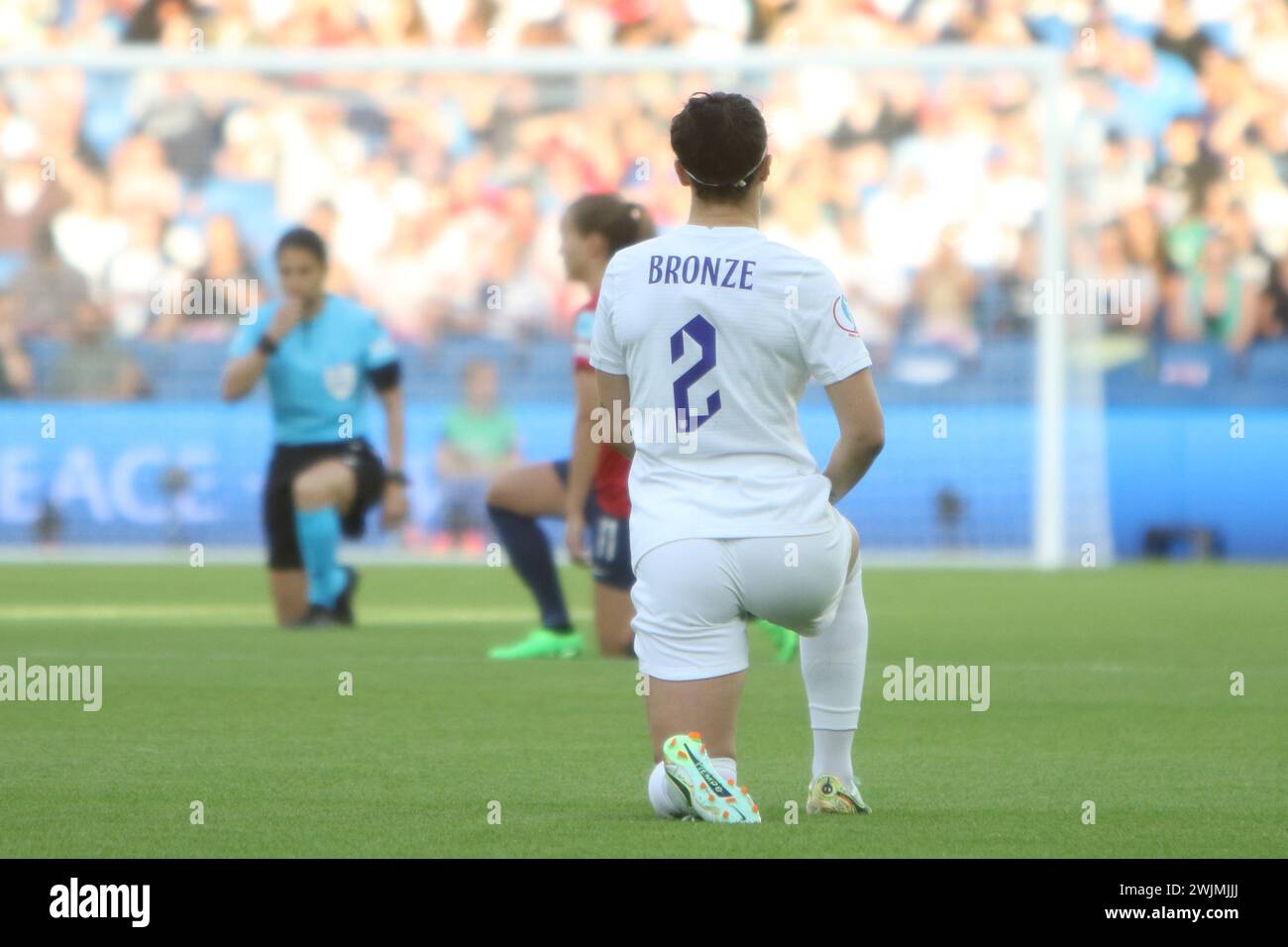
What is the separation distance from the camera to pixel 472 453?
17359 mm

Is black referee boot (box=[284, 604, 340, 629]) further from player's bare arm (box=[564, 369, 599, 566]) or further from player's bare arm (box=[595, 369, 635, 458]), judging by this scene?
player's bare arm (box=[595, 369, 635, 458])

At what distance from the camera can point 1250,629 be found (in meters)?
11.6

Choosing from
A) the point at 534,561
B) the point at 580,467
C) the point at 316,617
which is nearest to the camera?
the point at 580,467

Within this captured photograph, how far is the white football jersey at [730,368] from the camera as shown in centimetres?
505

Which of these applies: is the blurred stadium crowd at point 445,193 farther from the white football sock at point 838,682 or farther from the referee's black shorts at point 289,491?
the white football sock at point 838,682

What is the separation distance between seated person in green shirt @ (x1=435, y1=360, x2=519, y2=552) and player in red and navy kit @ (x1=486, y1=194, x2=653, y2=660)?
6.99m

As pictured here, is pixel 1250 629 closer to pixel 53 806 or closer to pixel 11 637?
pixel 11 637

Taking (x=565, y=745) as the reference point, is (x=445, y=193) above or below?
above

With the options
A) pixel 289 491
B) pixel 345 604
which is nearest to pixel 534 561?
pixel 345 604

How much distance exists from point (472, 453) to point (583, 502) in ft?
28.1

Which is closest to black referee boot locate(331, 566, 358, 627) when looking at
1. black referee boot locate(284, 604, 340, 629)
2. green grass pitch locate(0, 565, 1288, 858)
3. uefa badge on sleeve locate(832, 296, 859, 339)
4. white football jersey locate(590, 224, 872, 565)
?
black referee boot locate(284, 604, 340, 629)

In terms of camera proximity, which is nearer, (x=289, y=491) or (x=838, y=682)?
(x=838, y=682)

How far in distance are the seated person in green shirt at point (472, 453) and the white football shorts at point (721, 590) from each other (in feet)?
39.6

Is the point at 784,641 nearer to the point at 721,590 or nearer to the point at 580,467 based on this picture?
the point at 580,467
